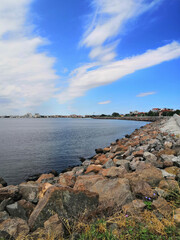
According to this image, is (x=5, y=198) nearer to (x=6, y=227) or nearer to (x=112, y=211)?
(x=6, y=227)

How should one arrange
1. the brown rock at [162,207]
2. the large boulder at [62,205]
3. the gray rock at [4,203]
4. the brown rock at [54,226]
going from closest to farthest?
the brown rock at [54,226]
the brown rock at [162,207]
the large boulder at [62,205]
the gray rock at [4,203]

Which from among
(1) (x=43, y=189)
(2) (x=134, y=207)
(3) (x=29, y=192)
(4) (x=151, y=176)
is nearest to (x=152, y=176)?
(4) (x=151, y=176)

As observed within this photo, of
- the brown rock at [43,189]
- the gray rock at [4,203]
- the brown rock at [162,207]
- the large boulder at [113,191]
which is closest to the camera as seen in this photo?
the brown rock at [162,207]

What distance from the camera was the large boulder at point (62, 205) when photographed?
3.55m

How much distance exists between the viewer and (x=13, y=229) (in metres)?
3.37

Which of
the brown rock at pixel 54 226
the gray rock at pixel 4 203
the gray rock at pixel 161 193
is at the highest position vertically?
the gray rock at pixel 161 193

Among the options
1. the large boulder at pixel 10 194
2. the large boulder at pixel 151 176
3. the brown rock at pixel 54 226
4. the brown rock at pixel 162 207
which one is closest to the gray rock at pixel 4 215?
the large boulder at pixel 10 194

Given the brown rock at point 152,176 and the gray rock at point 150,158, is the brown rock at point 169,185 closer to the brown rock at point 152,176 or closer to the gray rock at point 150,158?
the brown rock at point 152,176

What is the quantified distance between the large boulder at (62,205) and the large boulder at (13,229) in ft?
0.56

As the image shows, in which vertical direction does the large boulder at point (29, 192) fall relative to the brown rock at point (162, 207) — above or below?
below

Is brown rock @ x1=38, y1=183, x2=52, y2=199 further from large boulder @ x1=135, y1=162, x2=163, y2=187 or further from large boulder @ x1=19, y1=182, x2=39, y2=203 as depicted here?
large boulder @ x1=135, y1=162, x2=163, y2=187

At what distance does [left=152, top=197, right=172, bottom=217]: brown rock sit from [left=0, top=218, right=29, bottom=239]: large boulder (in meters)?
2.60

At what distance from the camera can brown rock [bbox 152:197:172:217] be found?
3414 mm

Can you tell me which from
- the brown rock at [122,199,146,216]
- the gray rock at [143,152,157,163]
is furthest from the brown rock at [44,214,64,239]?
the gray rock at [143,152,157,163]
